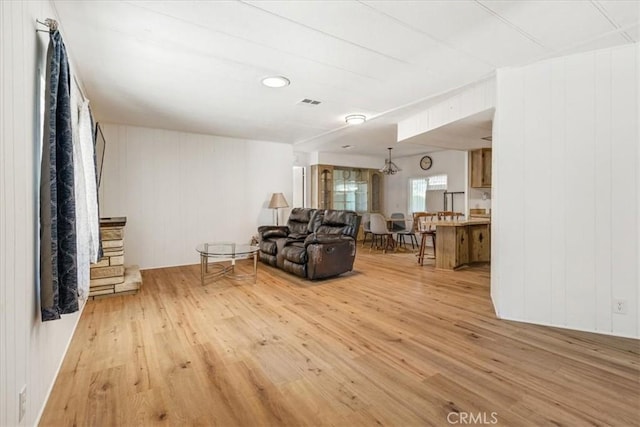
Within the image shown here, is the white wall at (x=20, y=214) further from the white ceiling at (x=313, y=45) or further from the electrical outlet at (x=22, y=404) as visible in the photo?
the white ceiling at (x=313, y=45)

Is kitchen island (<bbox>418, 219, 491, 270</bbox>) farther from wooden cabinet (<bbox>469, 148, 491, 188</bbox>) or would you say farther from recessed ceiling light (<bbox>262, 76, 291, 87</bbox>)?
recessed ceiling light (<bbox>262, 76, 291, 87</bbox>)

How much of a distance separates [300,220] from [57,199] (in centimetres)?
423

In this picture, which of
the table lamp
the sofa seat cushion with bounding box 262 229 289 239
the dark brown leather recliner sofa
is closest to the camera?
the dark brown leather recliner sofa

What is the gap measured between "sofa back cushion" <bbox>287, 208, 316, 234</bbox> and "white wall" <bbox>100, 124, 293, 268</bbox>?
2.58 ft

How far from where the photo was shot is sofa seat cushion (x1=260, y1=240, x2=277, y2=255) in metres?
5.07

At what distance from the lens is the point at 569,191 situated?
2.69 m

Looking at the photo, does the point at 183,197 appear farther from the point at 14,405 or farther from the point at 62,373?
the point at 14,405

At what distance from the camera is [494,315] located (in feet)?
9.73

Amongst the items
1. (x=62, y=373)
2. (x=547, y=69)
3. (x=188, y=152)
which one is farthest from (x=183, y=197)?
(x=547, y=69)

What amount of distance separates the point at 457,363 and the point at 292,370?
1.13 metres

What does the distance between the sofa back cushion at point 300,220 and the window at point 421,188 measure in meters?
3.76

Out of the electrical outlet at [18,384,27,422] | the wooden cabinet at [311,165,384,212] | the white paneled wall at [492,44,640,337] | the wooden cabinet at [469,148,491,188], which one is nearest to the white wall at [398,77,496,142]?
the white paneled wall at [492,44,640,337]

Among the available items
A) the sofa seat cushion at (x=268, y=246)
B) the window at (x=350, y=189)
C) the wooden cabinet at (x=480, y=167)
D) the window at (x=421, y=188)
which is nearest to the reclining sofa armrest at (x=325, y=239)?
the sofa seat cushion at (x=268, y=246)

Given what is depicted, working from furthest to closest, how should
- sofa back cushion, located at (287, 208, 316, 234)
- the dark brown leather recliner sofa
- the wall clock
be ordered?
the wall clock < sofa back cushion, located at (287, 208, 316, 234) < the dark brown leather recliner sofa
